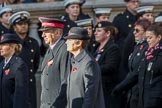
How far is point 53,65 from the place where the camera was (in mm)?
11211

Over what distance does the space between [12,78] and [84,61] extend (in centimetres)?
142

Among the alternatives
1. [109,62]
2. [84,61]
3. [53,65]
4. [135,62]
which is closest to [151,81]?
[135,62]

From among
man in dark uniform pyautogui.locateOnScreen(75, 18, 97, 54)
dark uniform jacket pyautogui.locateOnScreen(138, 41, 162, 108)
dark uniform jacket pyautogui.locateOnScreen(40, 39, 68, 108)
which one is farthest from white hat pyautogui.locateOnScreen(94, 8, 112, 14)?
dark uniform jacket pyautogui.locateOnScreen(40, 39, 68, 108)

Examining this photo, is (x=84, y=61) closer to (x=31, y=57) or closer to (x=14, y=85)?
(x=14, y=85)

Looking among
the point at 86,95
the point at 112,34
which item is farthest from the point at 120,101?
the point at 86,95

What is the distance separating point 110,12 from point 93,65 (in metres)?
5.65

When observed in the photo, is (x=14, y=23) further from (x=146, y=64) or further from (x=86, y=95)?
(x=86, y=95)

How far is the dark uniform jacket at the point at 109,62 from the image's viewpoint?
13445 mm

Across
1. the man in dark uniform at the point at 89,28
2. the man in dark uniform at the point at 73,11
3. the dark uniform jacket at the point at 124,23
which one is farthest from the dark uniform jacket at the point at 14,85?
the dark uniform jacket at the point at 124,23

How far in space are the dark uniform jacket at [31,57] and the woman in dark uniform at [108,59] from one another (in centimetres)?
119

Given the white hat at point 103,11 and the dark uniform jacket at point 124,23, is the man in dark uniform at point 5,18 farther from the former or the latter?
the dark uniform jacket at point 124,23

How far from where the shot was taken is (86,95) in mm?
10414

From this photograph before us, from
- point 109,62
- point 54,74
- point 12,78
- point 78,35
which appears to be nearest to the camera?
point 78,35

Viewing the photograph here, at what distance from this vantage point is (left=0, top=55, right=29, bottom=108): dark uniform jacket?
37.6 feet
